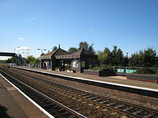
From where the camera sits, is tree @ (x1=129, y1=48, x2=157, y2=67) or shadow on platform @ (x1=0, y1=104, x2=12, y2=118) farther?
tree @ (x1=129, y1=48, x2=157, y2=67)

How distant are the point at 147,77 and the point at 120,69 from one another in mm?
9735

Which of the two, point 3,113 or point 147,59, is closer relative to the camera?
point 3,113

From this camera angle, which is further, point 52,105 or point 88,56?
point 88,56

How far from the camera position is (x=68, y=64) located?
3534 centimetres

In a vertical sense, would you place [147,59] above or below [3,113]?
above

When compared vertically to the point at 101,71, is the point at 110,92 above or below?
below

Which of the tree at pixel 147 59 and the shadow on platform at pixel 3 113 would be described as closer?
the shadow on platform at pixel 3 113

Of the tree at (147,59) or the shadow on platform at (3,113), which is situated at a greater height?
the tree at (147,59)

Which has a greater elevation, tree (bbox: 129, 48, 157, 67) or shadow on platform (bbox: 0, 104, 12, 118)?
tree (bbox: 129, 48, 157, 67)

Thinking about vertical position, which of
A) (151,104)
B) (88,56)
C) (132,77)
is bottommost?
(151,104)

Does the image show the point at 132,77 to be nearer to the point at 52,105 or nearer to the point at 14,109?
the point at 52,105

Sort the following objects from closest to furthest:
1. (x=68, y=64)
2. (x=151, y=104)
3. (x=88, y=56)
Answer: (x=151, y=104) < (x=88, y=56) < (x=68, y=64)

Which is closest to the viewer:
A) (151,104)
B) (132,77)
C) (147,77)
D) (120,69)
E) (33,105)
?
(33,105)

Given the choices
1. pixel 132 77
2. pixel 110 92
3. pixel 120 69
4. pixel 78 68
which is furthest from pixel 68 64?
pixel 110 92
